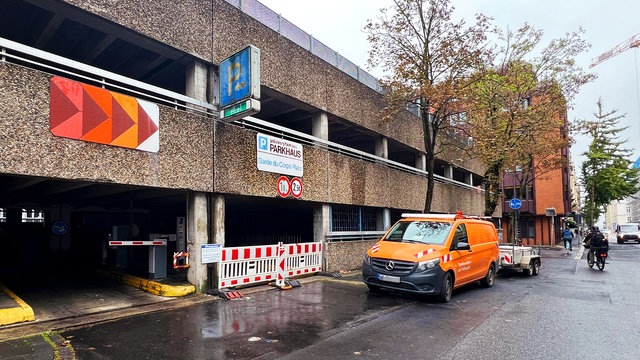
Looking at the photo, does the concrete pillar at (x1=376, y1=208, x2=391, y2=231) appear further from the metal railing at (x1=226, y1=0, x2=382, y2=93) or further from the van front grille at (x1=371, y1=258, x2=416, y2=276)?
the van front grille at (x1=371, y1=258, x2=416, y2=276)

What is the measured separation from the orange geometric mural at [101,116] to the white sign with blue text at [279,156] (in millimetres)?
2986

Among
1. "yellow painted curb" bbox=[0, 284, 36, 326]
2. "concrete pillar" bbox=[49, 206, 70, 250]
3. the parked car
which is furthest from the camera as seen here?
the parked car

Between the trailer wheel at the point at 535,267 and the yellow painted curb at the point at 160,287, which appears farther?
the trailer wheel at the point at 535,267

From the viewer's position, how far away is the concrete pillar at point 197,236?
9055 millimetres

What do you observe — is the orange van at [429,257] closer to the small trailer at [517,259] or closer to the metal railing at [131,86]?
the small trailer at [517,259]

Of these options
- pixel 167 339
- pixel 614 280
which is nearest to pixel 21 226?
pixel 167 339

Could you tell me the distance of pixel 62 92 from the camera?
6781 mm

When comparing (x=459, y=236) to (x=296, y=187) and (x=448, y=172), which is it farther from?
(x=448, y=172)

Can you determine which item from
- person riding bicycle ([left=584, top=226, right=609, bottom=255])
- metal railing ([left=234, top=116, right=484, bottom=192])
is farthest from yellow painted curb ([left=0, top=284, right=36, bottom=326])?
person riding bicycle ([left=584, top=226, right=609, bottom=255])

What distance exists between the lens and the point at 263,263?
1035cm

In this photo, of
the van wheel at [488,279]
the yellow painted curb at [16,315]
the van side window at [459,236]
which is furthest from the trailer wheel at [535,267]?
the yellow painted curb at [16,315]

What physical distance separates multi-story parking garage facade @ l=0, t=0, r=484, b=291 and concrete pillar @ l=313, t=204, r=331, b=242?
0.05 metres

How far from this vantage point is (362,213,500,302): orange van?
8.67 meters

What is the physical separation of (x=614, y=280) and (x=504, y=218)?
1271 inches
